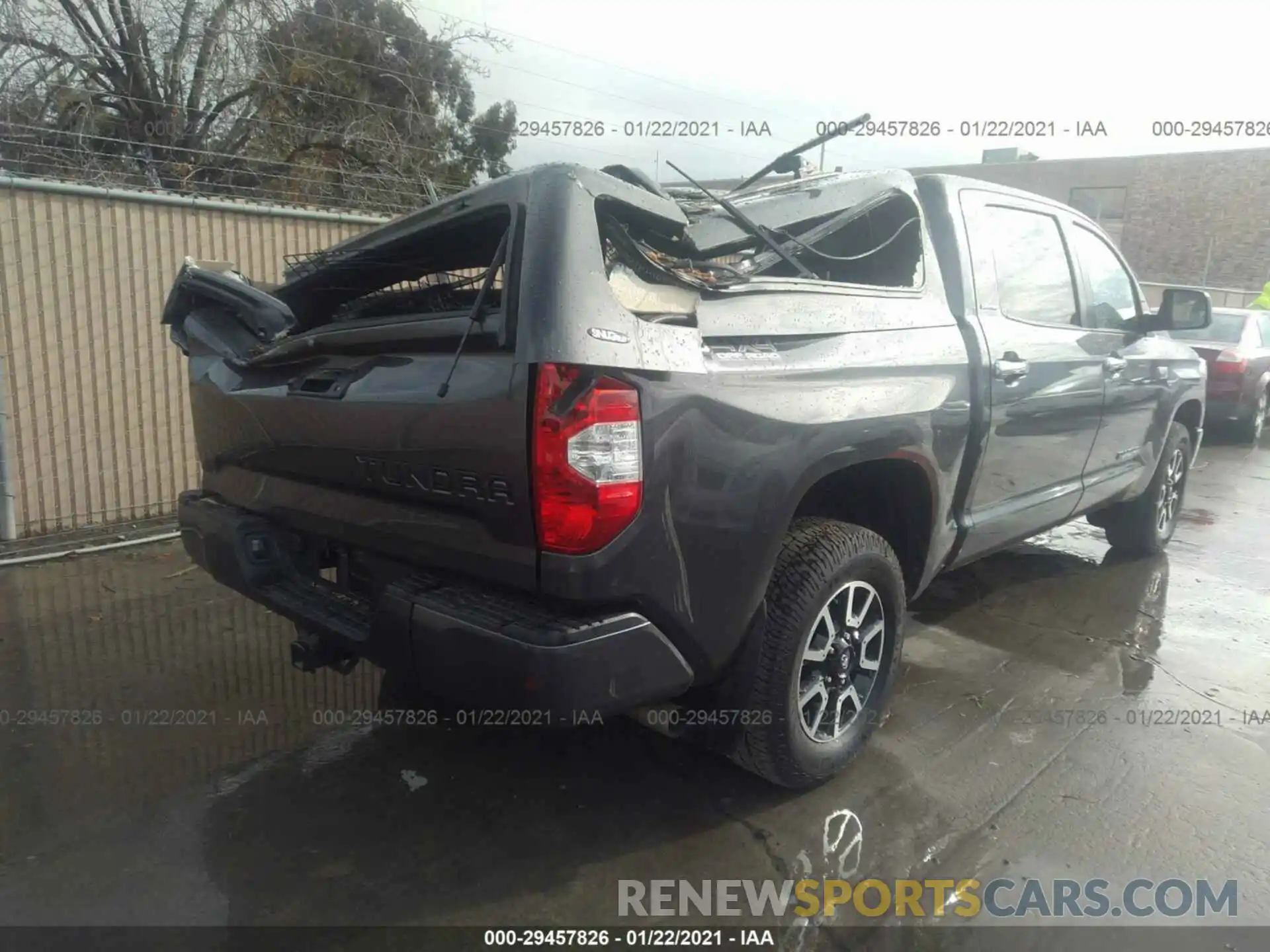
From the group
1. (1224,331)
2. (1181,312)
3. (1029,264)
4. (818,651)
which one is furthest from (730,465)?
(1224,331)

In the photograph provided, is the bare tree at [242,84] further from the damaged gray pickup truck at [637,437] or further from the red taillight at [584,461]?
the red taillight at [584,461]

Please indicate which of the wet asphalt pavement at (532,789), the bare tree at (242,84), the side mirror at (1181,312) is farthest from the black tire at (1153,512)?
the bare tree at (242,84)

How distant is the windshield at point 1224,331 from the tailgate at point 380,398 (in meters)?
10.0

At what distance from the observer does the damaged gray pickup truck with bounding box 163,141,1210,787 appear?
82.3 inches

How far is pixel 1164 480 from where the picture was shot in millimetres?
5441

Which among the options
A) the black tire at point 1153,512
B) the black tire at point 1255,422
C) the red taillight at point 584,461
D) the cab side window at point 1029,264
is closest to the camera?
the red taillight at point 584,461

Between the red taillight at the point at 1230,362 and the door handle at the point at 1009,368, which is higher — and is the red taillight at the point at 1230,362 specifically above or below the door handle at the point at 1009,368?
below

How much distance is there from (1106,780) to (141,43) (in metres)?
12.8

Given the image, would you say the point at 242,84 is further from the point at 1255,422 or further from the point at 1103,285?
the point at 1255,422

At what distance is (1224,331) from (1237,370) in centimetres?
87

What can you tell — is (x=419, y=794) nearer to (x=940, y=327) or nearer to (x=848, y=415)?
(x=848, y=415)

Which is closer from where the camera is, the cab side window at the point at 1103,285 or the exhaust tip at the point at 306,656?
the exhaust tip at the point at 306,656

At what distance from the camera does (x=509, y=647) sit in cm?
206

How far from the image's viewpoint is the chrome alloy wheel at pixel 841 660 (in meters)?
2.78
